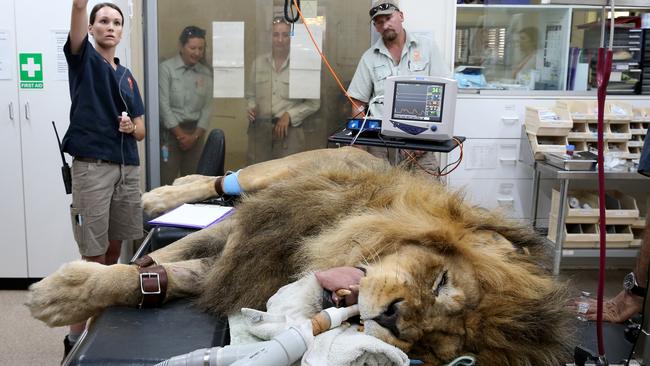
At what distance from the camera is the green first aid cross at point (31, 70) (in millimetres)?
3357

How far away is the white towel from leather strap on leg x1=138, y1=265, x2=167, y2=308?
0.19 meters

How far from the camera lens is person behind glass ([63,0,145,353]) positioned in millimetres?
2611

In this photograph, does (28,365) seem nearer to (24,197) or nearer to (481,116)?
(24,197)

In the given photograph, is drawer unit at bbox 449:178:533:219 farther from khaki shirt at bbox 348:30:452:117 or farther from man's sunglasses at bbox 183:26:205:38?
man's sunglasses at bbox 183:26:205:38

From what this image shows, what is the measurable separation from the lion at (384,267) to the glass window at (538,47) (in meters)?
2.78

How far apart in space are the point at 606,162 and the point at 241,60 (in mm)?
2489

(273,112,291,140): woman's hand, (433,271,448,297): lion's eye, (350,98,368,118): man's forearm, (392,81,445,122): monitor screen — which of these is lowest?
(433,271,448,297): lion's eye

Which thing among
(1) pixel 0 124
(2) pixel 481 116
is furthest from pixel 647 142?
(1) pixel 0 124

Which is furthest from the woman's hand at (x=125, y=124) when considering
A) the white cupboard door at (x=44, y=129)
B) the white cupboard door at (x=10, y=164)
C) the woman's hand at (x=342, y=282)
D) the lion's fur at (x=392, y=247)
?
the woman's hand at (x=342, y=282)

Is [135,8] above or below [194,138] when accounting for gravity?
above

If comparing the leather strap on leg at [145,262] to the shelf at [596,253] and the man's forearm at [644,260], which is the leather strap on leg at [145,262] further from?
the shelf at [596,253]

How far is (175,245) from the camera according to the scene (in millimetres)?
1695

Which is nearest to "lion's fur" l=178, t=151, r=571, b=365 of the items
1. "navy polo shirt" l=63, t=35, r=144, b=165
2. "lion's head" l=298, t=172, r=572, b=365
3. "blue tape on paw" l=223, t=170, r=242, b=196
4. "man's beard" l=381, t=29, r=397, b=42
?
"lion's head" l=298, t=172, r=572, b=365

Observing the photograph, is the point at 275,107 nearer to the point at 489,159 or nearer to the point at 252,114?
the point at 252,114
